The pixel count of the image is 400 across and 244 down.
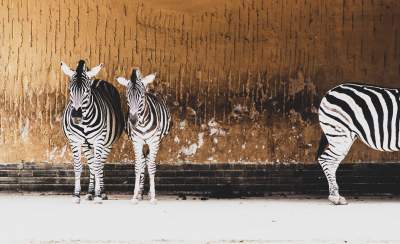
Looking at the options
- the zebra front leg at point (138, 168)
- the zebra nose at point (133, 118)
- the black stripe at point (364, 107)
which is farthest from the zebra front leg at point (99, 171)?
the black stripe at point (364, 107)

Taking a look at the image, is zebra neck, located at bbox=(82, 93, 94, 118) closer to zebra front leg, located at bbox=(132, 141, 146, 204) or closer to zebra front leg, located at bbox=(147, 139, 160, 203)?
zebra front leg, located at bbox=(132, 141, 146, 204)

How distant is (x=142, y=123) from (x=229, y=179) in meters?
1.89

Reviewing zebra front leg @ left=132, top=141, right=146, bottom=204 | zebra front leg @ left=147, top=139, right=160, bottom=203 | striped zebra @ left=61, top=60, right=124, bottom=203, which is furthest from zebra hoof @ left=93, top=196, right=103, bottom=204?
zebra front leg @ left=147, top=139, right=160, bottom=203

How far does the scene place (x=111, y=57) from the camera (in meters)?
10.7

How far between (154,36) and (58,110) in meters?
1.98

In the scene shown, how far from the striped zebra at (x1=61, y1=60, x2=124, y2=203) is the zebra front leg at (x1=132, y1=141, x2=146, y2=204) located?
0.52 meters

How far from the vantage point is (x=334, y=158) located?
9719 mm

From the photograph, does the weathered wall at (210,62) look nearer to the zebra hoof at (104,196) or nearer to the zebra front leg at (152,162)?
the zebra hoof at (104,196)

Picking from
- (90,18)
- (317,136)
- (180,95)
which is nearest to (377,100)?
(317,136)

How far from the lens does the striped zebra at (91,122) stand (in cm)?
923

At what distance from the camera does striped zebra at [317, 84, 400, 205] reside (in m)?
9.64

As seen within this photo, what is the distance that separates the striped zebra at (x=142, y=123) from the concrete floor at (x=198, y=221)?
46cm

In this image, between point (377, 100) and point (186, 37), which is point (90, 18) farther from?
point (377, 100)

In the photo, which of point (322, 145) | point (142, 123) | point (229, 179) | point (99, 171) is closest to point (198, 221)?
point (142, 123)
